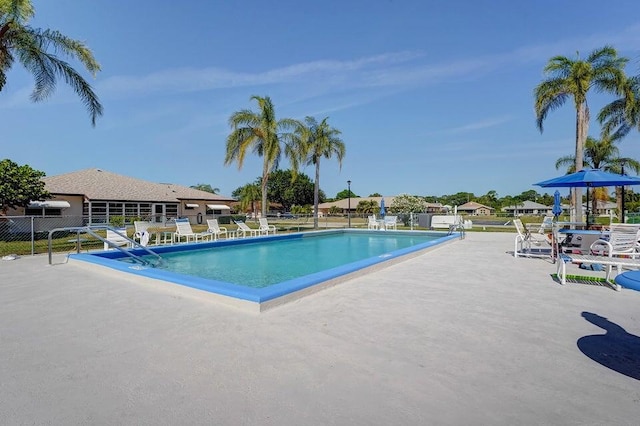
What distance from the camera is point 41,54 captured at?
12523 mm

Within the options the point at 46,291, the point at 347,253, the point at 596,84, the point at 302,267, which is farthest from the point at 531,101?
the point at 46,291

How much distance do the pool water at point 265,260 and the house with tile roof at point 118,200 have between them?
1063 centimetres

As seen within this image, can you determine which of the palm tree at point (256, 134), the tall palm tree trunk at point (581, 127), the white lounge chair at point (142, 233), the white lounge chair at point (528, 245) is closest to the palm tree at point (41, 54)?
the white lounge chair at point (142, 233)

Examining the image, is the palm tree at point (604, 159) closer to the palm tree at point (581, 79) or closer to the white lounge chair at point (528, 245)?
the palm tree at point (581, 79)

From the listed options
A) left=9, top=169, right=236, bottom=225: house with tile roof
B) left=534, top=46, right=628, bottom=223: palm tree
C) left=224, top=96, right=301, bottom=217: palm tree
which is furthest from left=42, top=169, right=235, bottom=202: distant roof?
left=534, top=46, right=628, bottom=223: palm tree

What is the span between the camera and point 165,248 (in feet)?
34.2

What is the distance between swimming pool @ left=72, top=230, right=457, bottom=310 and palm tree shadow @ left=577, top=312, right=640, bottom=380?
333 centimetres

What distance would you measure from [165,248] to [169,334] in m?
7.51

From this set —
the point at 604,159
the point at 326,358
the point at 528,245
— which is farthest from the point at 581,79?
the point at 326,358

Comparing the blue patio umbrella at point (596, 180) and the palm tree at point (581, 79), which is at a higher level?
the palm tree at point (581, 79)

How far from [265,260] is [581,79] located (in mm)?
18260

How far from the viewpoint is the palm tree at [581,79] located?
17.2 m

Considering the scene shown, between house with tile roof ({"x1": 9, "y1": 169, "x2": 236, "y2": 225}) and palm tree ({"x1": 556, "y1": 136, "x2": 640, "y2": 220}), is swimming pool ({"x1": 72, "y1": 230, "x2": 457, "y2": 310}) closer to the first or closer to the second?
house with tile roof ({"x1": 9, "y1": 169, "x2": 236, "y2": 225})

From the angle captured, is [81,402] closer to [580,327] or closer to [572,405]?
[572,405]
